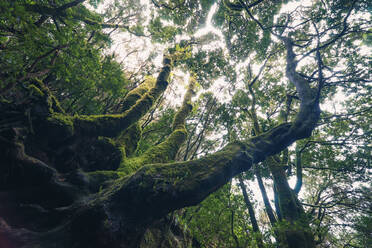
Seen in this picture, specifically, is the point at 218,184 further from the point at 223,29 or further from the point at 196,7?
the point at 223,29

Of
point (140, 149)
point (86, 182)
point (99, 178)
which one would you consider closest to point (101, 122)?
point (99, 178)

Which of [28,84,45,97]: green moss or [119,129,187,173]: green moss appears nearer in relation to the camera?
[28,84,45,97]: green moss

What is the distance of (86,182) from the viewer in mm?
4141

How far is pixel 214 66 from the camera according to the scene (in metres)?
8.39

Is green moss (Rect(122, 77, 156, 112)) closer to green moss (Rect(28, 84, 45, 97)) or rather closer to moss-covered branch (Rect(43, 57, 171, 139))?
moss-covered branch (Rect(43, 57, 171, 139))

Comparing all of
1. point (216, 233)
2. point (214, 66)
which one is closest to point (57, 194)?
point (216, 233)

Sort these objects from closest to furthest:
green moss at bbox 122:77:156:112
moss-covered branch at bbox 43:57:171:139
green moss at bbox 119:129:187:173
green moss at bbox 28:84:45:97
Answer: green moss at bbox 28:84:45:97 < moss-covered branch at bbox 43:57:171:139 < green moss at bbox 119:129:187:173 < green moss at bbox 122:77:156:112

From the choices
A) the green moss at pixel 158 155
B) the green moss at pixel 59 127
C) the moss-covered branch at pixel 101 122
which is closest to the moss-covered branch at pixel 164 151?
the green moss at pixel 158 155

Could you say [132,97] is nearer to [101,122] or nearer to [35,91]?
[101,122]

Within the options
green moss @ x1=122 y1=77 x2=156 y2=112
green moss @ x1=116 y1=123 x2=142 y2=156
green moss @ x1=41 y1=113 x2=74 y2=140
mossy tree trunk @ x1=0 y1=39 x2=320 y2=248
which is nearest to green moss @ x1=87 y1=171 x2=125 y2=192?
mossy tree trunk @ x1=0 y1=39 x2=320 y2=248

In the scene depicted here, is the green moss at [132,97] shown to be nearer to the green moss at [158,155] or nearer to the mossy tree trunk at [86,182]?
the mossy tree trunk at [86,182]

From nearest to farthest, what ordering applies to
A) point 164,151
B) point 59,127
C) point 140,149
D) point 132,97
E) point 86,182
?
point 86,182 → point 59,127 → point 164,151 → point 132,97 → point 140,149

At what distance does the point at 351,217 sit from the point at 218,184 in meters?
11.2

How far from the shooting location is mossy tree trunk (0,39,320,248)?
2981mm
